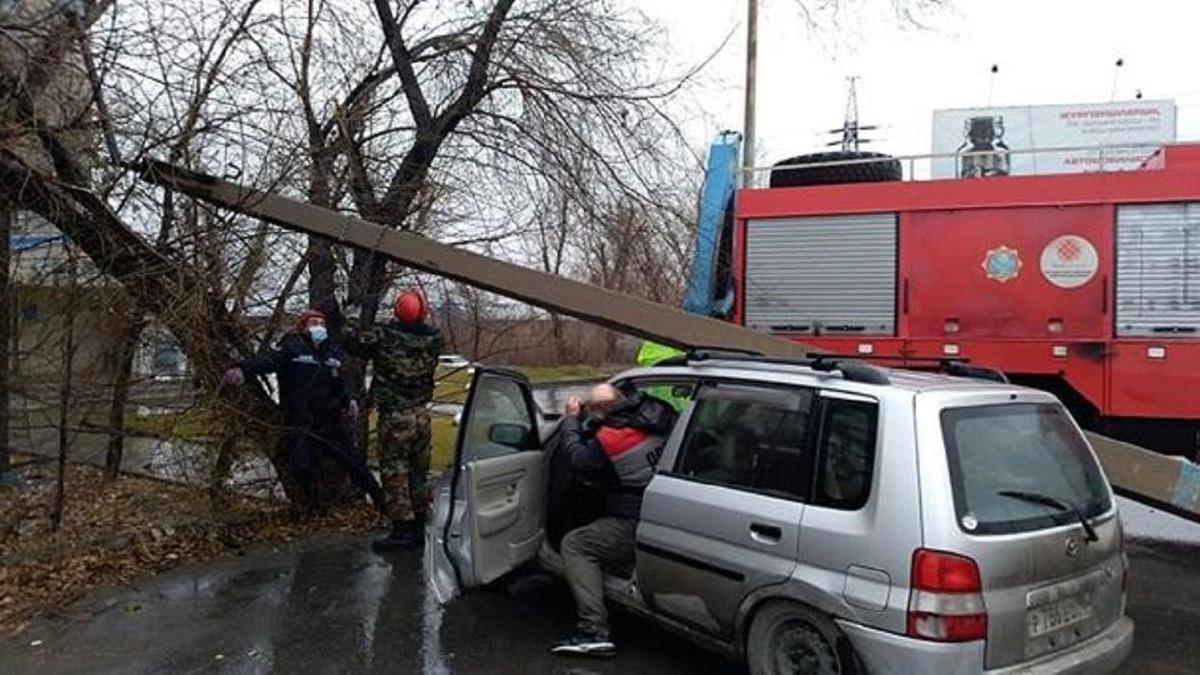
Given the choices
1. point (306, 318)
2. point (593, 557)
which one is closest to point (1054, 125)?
point (306, 318)

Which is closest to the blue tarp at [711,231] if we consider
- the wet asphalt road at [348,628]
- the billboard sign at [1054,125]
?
the wet asphalt road at [348,628]

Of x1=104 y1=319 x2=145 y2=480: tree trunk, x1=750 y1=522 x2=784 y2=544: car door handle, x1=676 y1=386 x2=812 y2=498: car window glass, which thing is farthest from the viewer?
x1=104 y1=319 x2=145 y2=480: tree trunk

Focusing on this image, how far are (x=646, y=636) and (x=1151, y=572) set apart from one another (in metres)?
3.97

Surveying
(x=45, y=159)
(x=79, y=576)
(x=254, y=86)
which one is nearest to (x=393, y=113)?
(x=254, y=86)

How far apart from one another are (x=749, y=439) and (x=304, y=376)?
12.9 ft

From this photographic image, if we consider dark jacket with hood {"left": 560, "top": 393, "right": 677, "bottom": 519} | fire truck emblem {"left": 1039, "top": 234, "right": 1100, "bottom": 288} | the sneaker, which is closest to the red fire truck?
fire truck emblem {"left": 1039, "top": 234, "right": 1100, "bottom": 288}

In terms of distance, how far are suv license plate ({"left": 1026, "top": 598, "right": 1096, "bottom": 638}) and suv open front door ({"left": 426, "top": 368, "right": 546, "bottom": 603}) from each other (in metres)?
2.58

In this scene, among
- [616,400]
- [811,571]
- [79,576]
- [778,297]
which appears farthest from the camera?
[778,297]

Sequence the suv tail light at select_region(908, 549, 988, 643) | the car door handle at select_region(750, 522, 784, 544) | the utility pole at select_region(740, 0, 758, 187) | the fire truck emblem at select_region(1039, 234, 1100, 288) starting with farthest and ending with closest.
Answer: the utility pole at select_region(740, 0, 758, 187) → the fire truck emblem at select_region(1039, 234, 1100, 288) → the car door handle at select_region(750, 522, 784, 544) → the suv tail light at select_region(908, 549, 988, 643)

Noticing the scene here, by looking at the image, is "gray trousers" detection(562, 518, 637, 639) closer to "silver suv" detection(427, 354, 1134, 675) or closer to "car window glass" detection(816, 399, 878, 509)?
"silver suv" detection(427, 354, 1134, 675)

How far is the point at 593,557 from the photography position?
4641 mm

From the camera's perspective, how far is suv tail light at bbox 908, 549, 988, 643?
328 centimetres

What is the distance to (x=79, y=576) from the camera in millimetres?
5895

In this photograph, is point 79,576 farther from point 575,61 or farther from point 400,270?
point 575,61
